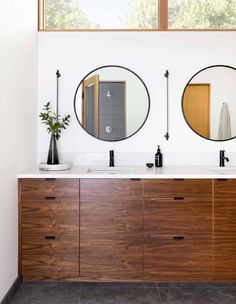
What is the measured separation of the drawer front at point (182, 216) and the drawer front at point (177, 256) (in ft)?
0.24

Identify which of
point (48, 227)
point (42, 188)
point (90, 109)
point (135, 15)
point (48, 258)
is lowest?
point (48, 258)


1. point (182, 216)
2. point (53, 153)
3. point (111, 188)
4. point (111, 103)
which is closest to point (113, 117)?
point (111, 103)

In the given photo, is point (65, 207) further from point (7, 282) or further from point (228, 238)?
point (228, 238)

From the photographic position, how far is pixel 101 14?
11.0 ft

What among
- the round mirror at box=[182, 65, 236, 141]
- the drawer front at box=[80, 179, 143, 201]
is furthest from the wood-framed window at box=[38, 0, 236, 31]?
the drawer front at box=[80, 179, 143, 201]

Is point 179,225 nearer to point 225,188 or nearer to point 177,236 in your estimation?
point 177,236

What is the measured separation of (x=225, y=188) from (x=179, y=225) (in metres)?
0.47

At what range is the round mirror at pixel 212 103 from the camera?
3.26m

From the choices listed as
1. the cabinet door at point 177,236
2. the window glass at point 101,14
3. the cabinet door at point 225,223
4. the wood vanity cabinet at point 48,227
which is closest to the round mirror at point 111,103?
the window glass at point 101,14

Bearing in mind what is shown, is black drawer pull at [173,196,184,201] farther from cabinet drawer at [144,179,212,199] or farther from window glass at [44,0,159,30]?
window glass at [44,0,159,30]

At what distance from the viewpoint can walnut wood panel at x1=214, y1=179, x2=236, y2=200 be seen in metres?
2.63

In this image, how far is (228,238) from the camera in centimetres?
264

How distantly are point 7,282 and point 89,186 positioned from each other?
3.04ft

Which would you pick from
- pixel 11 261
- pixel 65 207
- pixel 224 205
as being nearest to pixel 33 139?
pixel 65 207
